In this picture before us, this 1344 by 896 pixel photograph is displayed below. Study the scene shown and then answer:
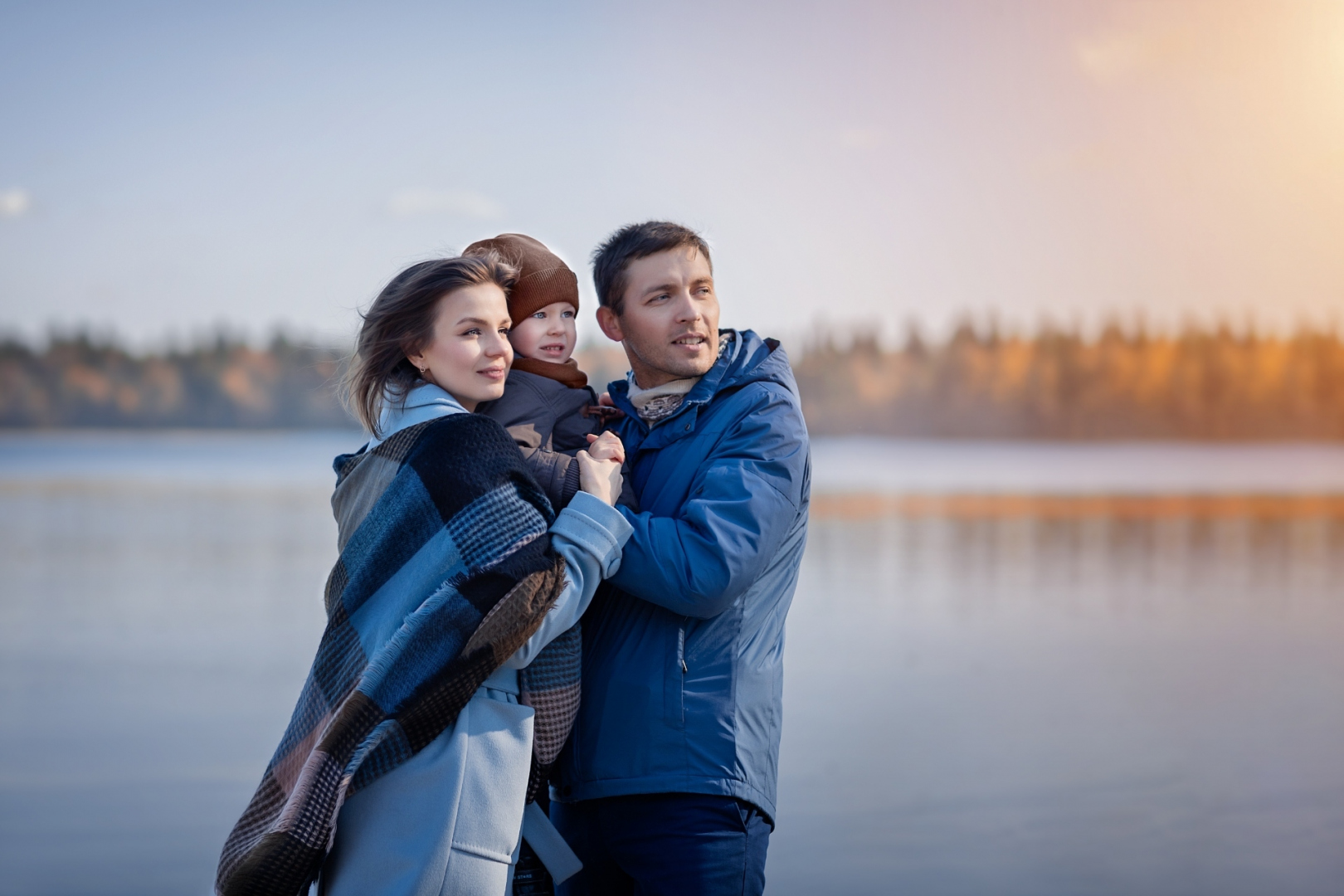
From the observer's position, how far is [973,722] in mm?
6551

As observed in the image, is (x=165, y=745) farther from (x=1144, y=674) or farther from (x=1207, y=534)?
(x=1207, y=534)

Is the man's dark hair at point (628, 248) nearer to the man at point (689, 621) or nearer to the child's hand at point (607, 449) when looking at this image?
the man at point (689, 621)

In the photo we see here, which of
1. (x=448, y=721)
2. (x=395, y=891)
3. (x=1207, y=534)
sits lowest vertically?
(x=1207, y=534)

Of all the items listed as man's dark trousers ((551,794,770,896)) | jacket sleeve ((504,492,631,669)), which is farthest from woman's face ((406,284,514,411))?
man's dark trousers ((551,794,770,896))

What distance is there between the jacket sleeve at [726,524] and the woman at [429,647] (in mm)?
67

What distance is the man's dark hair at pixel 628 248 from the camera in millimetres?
2246

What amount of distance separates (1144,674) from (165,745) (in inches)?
243

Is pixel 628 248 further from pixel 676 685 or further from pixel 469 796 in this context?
pixel 469 796

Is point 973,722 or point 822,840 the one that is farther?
point 973,722

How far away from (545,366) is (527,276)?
0.59ft

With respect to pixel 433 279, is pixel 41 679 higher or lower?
lower

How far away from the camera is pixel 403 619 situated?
73.6 inches

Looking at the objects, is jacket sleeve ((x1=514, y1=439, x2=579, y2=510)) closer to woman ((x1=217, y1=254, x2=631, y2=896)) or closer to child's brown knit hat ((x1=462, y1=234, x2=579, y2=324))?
woman ((x1=217, y1=254, x2=631, y2=896))

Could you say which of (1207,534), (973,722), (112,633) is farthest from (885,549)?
(112,633)
